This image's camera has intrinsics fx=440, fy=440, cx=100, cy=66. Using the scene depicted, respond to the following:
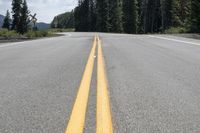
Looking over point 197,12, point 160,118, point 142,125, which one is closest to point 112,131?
point 142,125

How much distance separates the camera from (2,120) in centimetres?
509

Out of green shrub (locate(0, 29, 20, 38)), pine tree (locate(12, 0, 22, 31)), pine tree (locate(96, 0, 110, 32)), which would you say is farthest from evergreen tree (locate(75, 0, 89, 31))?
green shrub (locate(0, 29, 20, 38))

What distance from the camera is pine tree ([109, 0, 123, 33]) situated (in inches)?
4412

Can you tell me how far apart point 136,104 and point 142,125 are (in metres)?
1.13

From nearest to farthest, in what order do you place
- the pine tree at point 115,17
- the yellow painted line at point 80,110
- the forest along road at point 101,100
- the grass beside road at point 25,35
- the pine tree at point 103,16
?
the yellow painted line at point 80,110
the forest along road at point 101,100
the grass beside road at point 25,35
the pine tree at point 115,17
the pine tree at point 103,16

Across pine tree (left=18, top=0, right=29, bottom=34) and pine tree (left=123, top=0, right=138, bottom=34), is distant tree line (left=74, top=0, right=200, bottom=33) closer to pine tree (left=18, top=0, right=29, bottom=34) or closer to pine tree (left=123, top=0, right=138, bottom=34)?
pine tree (left=123, top=0, right=138, bottom=34)

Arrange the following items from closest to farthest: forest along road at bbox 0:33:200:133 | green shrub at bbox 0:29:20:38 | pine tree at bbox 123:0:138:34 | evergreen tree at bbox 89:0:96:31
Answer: forest along road at bbox 0:33:200:133
green shrub at bbox 0:29:20:38
pine tree at bbox 123:0:138:34
evergreen tree at bbox 89:0:96:31

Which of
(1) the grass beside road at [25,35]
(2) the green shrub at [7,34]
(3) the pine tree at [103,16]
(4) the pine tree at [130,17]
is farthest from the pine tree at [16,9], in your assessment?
(1) the grass beside road at [25,35]

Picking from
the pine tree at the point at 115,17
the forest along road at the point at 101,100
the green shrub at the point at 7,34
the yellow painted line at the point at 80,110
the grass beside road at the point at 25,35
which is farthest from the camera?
the pine tree at the point at 115,17

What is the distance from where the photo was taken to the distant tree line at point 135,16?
8950 centimetres

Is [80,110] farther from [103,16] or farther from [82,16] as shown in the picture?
[82,16]

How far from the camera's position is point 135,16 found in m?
105

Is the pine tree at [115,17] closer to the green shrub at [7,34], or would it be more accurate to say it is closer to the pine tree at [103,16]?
the pine tree at [103,16]

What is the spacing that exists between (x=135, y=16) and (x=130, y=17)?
1371 millimetres
